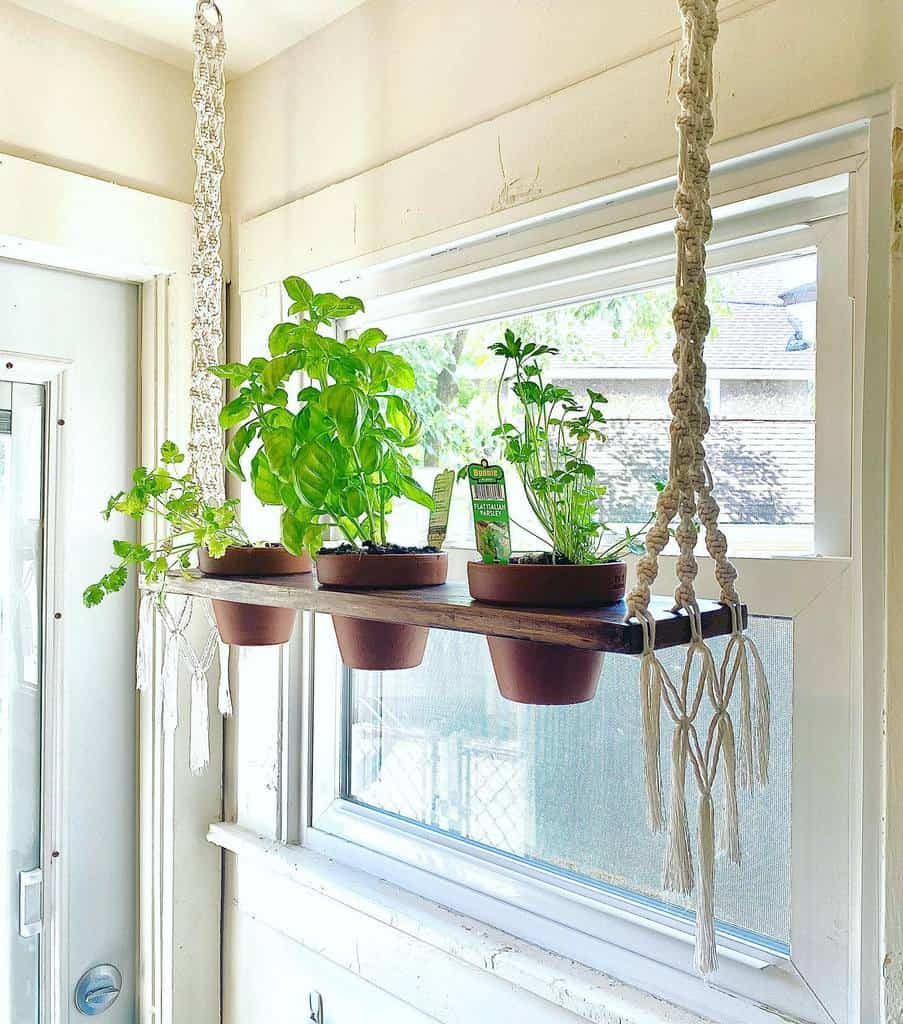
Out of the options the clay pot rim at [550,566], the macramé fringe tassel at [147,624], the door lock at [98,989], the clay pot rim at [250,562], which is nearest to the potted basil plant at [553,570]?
the clay pot rim at [550,566]

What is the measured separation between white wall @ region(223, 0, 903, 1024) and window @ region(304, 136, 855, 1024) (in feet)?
0.22

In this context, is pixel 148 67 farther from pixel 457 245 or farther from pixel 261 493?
pixel 261 493

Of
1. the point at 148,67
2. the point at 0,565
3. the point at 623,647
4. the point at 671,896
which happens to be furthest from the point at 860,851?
the point at 148,67

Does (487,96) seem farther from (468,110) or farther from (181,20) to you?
(181,20)

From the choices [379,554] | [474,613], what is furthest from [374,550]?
[474,613]

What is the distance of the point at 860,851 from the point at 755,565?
269 millimetres

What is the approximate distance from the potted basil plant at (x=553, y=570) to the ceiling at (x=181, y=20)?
0.75 meters

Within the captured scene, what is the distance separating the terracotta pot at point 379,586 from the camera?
3.04ft

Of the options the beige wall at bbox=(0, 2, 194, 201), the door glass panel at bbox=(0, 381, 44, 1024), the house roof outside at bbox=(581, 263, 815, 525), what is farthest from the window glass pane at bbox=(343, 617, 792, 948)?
the beige wall at bbox=(0, 2, 194, 201)

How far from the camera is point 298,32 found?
51.9 inches

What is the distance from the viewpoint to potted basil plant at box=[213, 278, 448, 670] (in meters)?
0.93

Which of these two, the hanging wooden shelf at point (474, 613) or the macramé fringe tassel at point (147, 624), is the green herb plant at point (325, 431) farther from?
the macramé fringe tassel at point (147, 624)

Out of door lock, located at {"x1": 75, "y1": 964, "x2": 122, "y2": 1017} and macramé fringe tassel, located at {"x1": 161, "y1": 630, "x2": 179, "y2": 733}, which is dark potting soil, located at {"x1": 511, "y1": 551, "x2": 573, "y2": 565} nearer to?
macramé fringe tassel, located at {"x1": 161, "y1": 630, "x2": 179, "y2": 733}

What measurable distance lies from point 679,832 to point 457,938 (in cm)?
54
